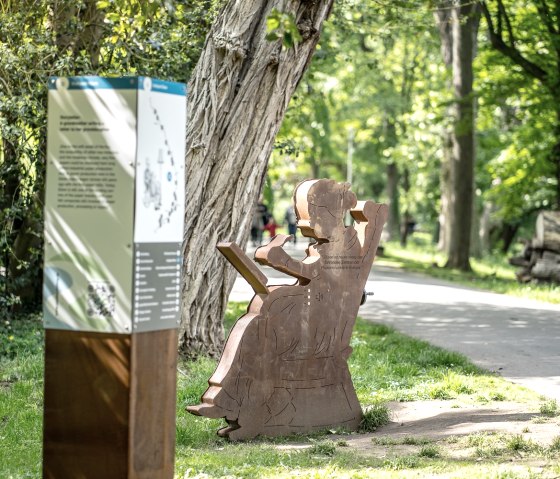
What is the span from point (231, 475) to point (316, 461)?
2.45ft

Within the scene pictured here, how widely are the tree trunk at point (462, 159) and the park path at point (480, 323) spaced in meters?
4.87

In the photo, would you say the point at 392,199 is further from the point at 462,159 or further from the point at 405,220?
the point at 462,159

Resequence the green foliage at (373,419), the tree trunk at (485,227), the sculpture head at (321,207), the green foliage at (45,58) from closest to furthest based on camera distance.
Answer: the sculpture head at (321,207), the green foliage at (373,419), the green foliage at (45,58), the tree trunk at (485,227)

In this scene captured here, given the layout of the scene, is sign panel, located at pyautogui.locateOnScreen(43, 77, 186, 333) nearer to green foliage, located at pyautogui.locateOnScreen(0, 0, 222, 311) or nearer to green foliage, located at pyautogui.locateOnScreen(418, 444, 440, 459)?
green foliage, located at pyautogui.locateOnScreen(418, 444, 440, 459)

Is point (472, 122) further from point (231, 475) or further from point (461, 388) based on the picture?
point (231, 475)

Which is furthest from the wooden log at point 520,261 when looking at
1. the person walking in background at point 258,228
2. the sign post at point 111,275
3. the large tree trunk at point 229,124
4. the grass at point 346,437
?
the sign post at point 111,275

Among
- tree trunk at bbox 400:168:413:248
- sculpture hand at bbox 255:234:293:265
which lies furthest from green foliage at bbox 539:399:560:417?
tree trunk at bbox 400:168:413:248

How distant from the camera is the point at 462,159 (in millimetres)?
27000

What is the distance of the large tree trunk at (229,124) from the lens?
10.4 metres

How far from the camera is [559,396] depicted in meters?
9.44

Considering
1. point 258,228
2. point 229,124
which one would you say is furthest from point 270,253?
point 258,228

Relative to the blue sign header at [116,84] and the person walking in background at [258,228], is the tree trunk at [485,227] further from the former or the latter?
the blue sign header at [116,84]

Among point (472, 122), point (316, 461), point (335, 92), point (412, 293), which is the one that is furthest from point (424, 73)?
point (316, 461)

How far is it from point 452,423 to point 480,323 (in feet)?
22.3
